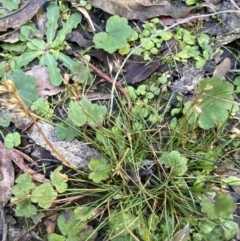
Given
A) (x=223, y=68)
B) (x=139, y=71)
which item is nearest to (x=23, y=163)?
(x=139, y=71)

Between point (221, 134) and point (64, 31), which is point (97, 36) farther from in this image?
point (221, 134)

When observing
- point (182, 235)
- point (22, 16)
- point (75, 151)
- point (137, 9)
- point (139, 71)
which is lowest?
point (182, 235)

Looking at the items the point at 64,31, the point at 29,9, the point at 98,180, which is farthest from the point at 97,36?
the point at 98,180

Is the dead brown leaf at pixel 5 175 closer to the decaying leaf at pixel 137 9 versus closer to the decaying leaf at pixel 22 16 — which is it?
the decaying leaf at pixel 22 16

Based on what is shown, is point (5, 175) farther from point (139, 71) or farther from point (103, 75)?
point (139, 71)

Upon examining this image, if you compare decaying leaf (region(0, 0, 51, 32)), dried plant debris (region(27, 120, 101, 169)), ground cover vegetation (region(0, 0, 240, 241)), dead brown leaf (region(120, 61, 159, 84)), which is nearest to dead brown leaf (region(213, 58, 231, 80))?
ground cover vegetation (region(0, 0, 240, 241))

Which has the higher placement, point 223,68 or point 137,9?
point 137,9

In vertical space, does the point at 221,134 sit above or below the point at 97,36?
below
